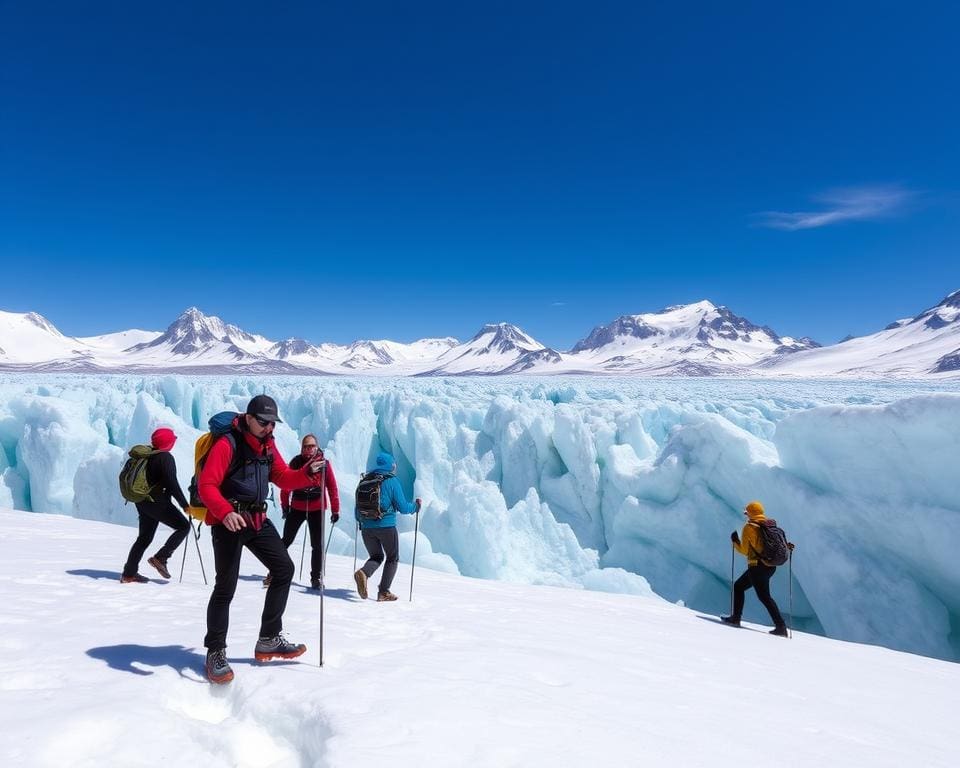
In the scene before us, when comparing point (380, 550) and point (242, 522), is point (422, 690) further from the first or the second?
point (380, 550)

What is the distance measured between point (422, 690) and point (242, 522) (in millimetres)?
1239

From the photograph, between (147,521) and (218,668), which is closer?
(218,668)

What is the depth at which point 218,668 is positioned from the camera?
288 cm

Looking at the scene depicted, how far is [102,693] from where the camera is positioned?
2.66 meters

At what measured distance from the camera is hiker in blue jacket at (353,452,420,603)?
202 inches

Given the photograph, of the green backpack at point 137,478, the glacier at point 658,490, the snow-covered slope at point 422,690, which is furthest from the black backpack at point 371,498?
the glacier at point 658,490

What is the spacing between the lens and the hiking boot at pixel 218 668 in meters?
2.86

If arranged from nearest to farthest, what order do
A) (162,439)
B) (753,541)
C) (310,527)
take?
(162,439) → (310,527) → (753,541)

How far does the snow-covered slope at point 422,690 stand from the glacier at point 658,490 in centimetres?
317

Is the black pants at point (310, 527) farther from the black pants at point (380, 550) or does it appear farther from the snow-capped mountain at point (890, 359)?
the snow-capped mountain at point (890, 359)

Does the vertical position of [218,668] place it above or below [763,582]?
above

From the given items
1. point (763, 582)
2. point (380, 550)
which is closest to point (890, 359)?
point (763, 582)

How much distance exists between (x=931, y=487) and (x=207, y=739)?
9349 mm

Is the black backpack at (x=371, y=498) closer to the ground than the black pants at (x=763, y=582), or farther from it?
farther from it
